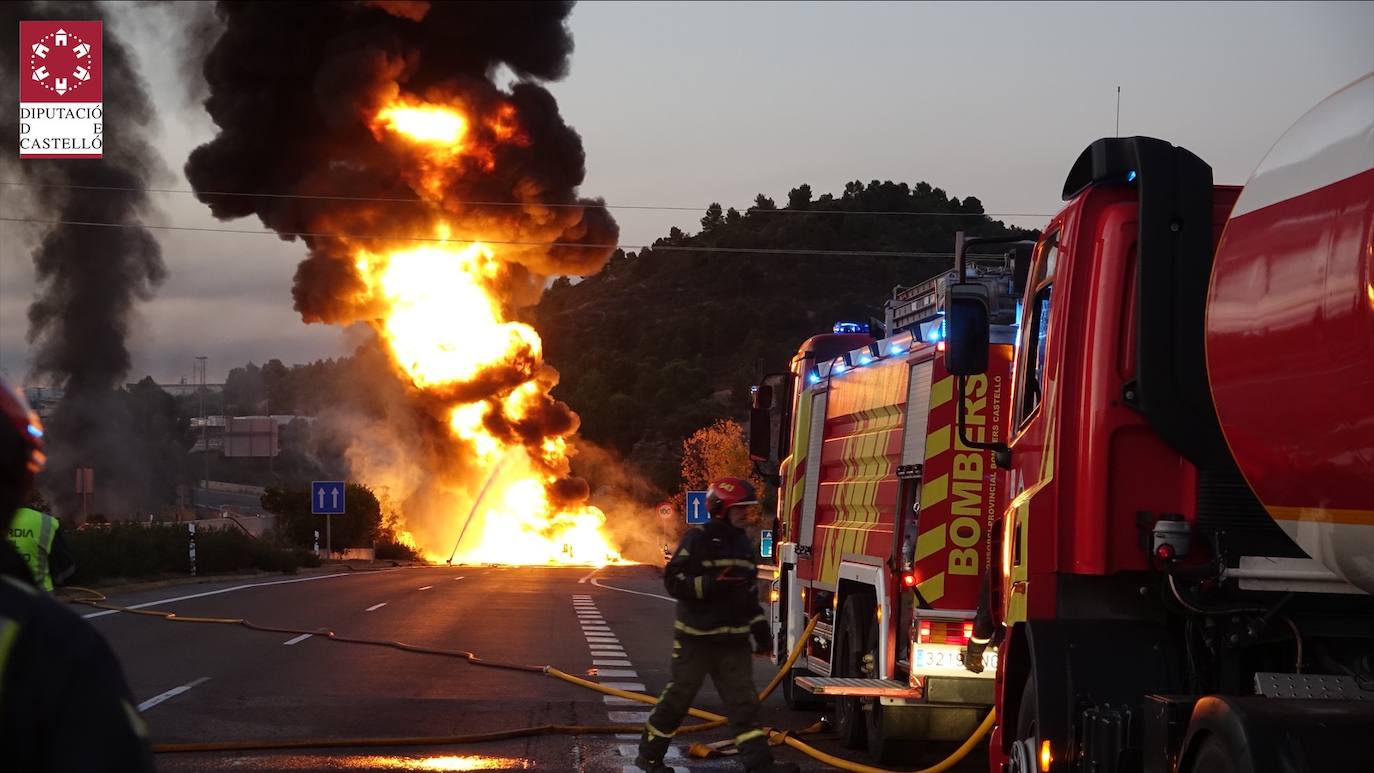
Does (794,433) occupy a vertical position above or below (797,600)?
above

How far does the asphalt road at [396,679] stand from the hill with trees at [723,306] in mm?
70867

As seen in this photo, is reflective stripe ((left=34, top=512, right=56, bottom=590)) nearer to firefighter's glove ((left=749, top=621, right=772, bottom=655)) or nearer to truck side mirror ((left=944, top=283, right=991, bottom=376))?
firefighter's glove ((left=749, top=621, right=772, bottom=655))

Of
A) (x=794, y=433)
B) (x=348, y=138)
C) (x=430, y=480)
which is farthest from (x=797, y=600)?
(x=430, y=480)

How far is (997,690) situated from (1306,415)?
8.94ft

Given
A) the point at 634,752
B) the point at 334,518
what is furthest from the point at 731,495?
the point at 334,518

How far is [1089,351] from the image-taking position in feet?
21.5

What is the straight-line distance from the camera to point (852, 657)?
1123 centimetres

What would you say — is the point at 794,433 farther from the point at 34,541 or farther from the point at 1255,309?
the point at 1255,309

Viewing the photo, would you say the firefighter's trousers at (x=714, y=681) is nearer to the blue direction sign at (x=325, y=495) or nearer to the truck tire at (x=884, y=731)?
the truck tire at (x=884, y=731)

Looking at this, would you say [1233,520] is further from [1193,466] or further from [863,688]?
[863,688]

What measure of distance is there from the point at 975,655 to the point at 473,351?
46.7m

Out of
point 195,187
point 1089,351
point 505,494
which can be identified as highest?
point 195,187

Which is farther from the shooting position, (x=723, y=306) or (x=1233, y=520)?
(x=723, y=306)

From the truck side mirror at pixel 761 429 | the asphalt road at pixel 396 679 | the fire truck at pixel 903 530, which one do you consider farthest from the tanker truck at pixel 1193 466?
the truck side mirror at pixel 761 429
